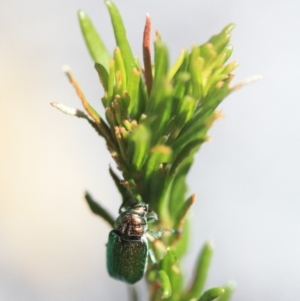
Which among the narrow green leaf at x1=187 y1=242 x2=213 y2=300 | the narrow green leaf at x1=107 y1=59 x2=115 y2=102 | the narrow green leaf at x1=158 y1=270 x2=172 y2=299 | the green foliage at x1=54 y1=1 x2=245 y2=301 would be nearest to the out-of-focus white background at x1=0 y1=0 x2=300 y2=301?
the narrow green leaf at x1=187 y1=242 x2=213 y2=300

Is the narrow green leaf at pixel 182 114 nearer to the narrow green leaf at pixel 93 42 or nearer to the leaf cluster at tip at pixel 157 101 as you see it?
the leaf cluster at tip at pixel 157 101

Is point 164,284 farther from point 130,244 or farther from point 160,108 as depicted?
point 160,108

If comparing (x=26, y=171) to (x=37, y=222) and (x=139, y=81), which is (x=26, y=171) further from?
(x=139, y=81)

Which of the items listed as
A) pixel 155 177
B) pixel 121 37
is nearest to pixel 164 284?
pixel 155 177

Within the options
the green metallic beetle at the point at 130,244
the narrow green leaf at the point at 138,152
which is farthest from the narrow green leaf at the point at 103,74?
the green metallic beetle at the point at 130,244

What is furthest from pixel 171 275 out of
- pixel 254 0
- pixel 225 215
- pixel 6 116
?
pixel 254 0

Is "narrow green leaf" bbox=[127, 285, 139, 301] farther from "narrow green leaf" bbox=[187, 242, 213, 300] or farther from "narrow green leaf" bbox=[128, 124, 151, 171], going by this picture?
"narrow green leaf" bbox=[128, 124, 151, 171]
